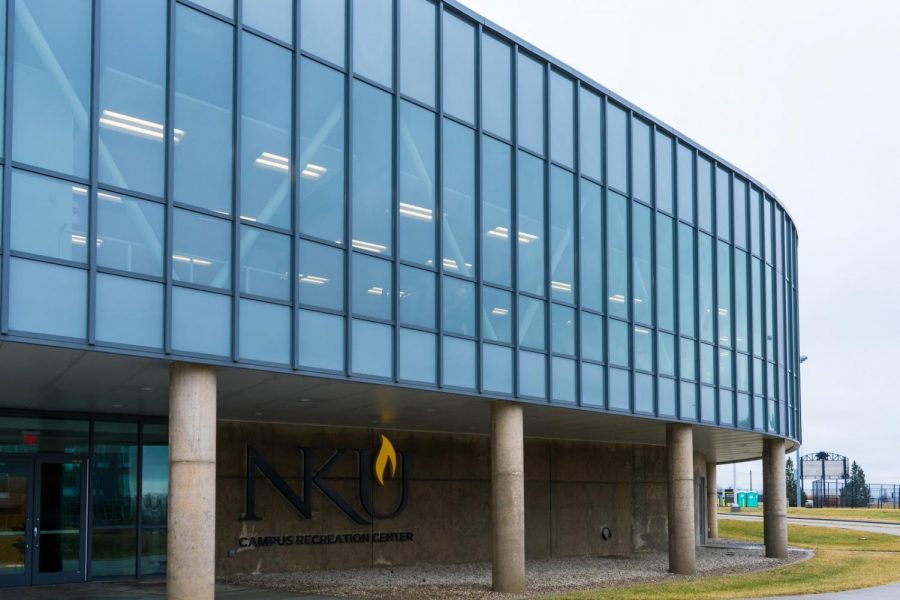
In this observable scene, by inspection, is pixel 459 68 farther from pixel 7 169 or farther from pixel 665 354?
pixel 7 169

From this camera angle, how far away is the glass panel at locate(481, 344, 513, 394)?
2131 cm

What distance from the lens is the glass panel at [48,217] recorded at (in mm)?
14016

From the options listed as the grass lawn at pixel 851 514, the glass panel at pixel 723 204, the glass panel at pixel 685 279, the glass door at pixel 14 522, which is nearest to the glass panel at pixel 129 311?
the glass door at pixel 14 522

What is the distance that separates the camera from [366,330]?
18.6 m

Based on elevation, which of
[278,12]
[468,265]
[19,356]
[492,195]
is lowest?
[19,356]

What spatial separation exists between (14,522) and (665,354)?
16336 millimetres

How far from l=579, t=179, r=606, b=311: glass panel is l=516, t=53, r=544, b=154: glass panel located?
200 centimetres

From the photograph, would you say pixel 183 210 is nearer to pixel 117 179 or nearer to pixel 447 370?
pixel 117 179

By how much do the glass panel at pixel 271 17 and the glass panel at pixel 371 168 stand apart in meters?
1.79

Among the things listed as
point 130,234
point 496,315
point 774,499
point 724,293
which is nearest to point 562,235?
point 496,315

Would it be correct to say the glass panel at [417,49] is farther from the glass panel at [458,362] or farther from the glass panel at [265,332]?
the glass panel at [265,332]

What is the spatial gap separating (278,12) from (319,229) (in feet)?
12.8

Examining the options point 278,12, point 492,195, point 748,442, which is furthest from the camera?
point 748,442

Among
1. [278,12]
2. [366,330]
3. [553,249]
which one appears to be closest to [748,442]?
[553,249]
